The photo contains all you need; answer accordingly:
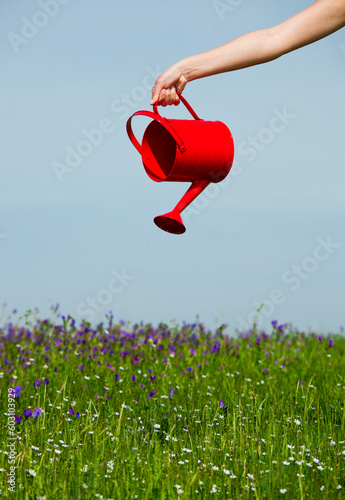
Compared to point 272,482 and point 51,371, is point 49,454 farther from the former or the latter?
point 51,371

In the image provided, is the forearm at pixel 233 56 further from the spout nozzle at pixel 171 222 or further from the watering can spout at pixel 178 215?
the spout nozzle at pixel 171 222

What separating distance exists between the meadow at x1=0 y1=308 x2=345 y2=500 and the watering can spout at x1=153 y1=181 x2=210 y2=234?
105cm

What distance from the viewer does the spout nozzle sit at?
3254mm

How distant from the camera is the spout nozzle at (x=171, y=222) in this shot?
3.25 meters

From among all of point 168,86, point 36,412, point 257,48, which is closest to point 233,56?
point 257,48

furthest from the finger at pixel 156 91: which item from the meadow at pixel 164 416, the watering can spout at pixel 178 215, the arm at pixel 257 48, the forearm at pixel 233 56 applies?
the meadow at pixel 164 416

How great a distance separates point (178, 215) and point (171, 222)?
0.05 metres

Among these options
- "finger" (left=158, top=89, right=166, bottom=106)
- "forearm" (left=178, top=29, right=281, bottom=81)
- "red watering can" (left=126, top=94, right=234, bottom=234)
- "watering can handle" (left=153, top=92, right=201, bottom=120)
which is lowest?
"red watering can" (left=126, top=94, right=234, bottom=234)

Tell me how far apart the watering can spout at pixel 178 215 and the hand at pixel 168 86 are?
509 mm

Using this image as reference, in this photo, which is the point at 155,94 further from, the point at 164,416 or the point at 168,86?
the point at 164,416

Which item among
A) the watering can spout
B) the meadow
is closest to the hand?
the watering can spout

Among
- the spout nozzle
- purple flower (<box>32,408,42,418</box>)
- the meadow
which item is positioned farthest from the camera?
purple flower (<box>32,408,42,418</box>)

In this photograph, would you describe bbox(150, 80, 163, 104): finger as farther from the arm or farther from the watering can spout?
the watering can spout

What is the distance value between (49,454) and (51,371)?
162cm
